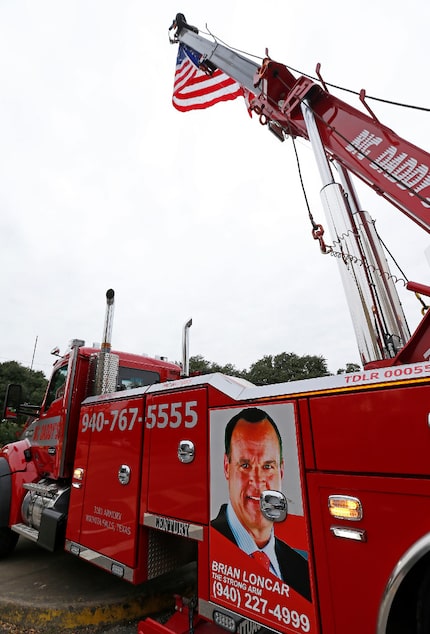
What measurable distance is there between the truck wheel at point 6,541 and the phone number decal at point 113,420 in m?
2.19

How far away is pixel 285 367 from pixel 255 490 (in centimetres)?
2831

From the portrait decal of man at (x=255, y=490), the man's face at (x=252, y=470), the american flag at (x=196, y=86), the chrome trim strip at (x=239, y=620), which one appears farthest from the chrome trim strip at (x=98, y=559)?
the american flag at (x=196, y=86)

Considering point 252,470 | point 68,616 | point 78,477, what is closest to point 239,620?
point 252,470

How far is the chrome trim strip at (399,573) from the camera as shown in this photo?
1520mm

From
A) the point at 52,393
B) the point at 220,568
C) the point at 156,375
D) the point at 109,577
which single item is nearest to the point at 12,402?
the point at 52,393

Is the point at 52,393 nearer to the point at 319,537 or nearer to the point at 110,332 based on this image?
the point at 110,332

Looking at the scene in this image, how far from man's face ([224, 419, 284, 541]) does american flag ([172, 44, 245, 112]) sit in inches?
191

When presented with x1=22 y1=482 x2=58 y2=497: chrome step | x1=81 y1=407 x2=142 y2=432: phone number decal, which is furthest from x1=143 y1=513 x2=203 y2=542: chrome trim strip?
x1=22 y1=482 x2=58 y2=497: chrome step

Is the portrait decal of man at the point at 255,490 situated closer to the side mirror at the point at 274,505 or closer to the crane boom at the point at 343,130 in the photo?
the side mirror at the point at 274,505

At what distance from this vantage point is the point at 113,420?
3.56m

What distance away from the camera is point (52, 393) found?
512 cm

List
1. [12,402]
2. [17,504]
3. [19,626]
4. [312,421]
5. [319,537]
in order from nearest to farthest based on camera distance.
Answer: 1. [319,537]
2. [312,421]
3. [19,626]
4. [17,504]
5. [12,402]

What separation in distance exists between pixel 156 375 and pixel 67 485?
70.6 inches

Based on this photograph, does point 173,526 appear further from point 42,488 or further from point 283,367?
point 283,367
